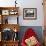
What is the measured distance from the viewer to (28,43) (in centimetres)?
491

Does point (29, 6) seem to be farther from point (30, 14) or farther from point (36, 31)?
point (36, 31)

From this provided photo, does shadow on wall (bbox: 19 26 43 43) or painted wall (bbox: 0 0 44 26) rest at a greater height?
painted wall (bbox: 0 0 44 26)

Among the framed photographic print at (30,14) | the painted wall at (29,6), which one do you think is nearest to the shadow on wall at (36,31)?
the painted wall at (29,6)

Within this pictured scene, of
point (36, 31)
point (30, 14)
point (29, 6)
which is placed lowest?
point (36, 31)

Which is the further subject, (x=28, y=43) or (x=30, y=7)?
(x=30, y=7)

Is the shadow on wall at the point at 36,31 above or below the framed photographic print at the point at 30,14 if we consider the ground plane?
below

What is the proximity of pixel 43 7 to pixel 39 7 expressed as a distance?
0.50ft

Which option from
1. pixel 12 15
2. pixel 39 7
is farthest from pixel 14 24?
pixel 39 7

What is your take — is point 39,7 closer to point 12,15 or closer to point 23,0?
point 23,0

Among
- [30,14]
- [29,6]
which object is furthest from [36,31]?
[29,6]

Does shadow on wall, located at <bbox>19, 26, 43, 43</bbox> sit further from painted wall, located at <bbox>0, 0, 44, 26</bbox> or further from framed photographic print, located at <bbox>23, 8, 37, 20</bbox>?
framed photographic print, located at <bbox>23, 8, 37, 20</bbox>

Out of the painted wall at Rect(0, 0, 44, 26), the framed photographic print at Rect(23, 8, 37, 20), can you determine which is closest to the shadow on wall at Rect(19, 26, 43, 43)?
the painted wall at Rect(0, 0, 44, 26)

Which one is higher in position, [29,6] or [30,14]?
[29,6]

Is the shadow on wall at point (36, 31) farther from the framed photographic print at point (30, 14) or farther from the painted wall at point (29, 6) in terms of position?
the framed photographic print at point (30, 14)
